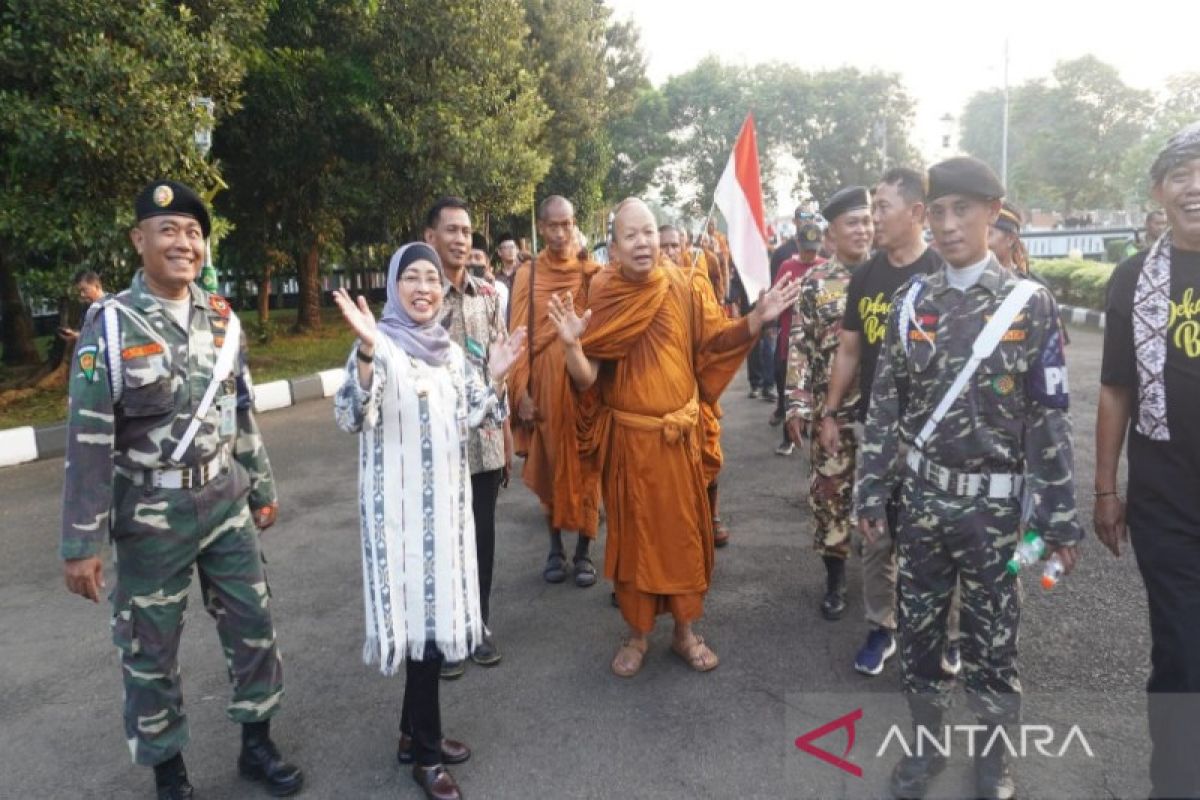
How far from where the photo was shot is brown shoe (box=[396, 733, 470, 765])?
9.46 ft

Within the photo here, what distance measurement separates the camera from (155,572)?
2.63 metres

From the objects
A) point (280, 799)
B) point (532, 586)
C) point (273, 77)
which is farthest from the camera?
point (273, 77)

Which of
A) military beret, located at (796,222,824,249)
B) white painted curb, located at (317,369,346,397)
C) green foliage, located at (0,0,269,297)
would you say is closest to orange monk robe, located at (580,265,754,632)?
military beret, located at (796,222,824,249)

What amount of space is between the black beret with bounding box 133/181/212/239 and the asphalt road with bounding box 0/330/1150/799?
1.88 meters

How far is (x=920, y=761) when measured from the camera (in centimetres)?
264

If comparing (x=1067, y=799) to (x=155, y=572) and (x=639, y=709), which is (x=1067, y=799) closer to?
(x=639, y=709)

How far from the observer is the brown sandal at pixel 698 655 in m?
3.51

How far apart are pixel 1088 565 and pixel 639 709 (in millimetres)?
2667

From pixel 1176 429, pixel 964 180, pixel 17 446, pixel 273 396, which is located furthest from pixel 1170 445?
pixel 273 396

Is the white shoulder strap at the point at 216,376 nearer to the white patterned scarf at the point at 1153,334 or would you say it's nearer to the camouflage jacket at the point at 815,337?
the camouflage jacket at the point at 815,337

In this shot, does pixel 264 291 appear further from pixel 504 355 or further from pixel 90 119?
pixel 504 355

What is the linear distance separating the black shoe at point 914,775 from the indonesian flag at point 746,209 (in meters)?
2.15

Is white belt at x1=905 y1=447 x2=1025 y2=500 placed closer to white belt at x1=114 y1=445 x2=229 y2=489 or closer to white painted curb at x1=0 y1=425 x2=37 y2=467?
Result: white belt at x1=114 y1=445 x2=229 y2=489

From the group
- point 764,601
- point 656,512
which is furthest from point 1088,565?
point 656,512
